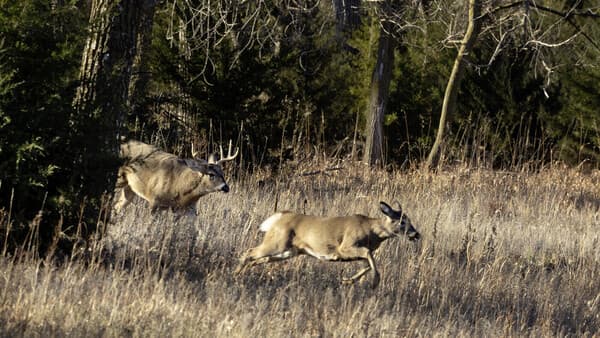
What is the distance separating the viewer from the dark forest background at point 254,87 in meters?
6.75

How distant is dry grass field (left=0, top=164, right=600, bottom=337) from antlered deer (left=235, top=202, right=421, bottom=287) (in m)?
0.24

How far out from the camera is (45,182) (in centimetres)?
665

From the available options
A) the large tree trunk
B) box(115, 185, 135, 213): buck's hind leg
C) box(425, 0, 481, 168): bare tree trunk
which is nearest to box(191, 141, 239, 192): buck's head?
box(115, 185, 135, 213): buck's hind leg

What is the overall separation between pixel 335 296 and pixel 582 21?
15177 mm

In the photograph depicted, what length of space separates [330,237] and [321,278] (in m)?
0.62

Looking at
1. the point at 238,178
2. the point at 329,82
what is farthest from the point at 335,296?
the point at 329,82

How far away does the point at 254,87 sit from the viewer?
13586 millimetres

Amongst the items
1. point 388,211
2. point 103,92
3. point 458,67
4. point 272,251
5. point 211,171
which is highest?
point 458,67

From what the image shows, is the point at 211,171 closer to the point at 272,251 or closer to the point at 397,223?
the point at 272,251

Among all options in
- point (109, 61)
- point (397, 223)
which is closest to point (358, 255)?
point (397, 223)

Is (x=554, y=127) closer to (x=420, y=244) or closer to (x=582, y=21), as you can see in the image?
(x=582, y=21)

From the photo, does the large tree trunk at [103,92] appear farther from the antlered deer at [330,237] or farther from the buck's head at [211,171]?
the buck's head at [211,171]

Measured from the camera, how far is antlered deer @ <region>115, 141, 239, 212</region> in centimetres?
1045

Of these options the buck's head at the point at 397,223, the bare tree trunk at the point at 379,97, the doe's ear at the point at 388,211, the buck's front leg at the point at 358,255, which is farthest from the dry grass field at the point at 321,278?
the bare tree trunk at the point at 379,97
